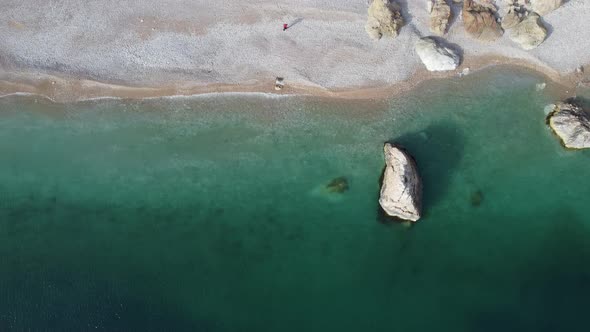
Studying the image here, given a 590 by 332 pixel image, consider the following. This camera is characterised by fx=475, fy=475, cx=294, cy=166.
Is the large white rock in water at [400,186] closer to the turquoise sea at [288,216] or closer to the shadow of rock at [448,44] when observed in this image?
the turquoise sea at [288,216]

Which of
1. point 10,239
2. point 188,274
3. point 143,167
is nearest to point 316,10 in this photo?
point 143,167

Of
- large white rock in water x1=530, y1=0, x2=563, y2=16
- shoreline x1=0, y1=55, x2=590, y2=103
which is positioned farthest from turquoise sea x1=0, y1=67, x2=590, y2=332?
large white rock in water x1=530, y1=0, x2=563, y2=16

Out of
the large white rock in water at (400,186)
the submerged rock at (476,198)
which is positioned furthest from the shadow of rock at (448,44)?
the submerged rock at (476,198)

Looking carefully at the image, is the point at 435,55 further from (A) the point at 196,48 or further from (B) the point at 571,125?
(A) the point at 196,48

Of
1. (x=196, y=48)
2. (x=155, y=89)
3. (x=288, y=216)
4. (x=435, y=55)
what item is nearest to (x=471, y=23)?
(x=435, y=55)

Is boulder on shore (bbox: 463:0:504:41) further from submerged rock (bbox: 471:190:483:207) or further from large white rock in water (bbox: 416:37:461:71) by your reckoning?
submerged rock (bbox: 471:190:483:207)
